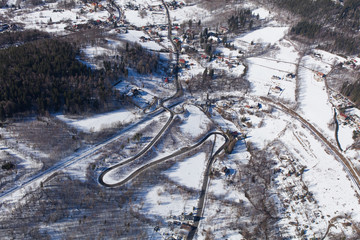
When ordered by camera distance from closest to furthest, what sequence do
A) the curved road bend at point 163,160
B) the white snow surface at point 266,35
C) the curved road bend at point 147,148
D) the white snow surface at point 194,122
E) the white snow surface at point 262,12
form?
the curved road bend at point 163,160 → the curved road bend at point 147,148 → the white snow surface at point 194,122 → the white snow surface at point 266,35 → the white snow surface at point 262,12

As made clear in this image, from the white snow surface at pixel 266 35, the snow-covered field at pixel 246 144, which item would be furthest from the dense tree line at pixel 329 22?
the snow-covered field at pixel 246 144

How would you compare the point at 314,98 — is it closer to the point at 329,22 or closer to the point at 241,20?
the point at 241,20

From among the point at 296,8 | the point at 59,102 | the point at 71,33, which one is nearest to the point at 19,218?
the point at 59,102

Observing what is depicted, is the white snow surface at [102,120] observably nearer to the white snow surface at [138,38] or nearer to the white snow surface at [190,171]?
the white snow surface at [190,171]

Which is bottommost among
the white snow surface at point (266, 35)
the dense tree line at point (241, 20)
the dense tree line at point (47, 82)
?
the dense tree line at point (47, 82)

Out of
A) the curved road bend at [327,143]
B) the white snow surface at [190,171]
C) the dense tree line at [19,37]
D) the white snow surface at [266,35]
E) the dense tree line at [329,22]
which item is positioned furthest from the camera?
the white snow surface at [266,35]

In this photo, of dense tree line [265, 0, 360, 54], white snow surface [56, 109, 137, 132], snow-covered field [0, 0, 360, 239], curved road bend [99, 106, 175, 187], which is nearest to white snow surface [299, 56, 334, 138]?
snow-covered field [0, 0, 360, 239]
